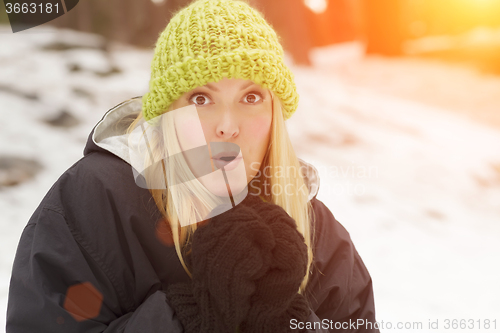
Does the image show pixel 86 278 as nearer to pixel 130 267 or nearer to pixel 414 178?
pixel 130 267

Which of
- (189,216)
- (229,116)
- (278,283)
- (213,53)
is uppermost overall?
(213,53)

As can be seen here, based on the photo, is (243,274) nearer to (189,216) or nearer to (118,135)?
(189,216)

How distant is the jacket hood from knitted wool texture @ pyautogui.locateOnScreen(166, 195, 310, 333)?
0.32 meters

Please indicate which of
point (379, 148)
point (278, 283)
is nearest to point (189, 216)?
point (278, 283)

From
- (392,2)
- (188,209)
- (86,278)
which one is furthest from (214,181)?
(392,2)

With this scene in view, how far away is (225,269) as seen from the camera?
29.4 inches

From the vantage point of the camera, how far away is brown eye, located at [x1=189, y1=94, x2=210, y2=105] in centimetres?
87

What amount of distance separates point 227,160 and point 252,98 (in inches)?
6.6

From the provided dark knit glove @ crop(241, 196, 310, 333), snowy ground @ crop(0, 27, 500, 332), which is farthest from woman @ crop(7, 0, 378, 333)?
snowy ground @ crop(0, 27, 500, 332)

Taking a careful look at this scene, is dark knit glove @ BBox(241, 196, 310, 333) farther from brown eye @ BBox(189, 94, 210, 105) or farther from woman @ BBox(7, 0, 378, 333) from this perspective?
brown eye @ BBox(189, 94, 210, 105)

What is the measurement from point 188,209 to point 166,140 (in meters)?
0.18

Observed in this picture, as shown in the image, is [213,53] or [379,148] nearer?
[213,53]

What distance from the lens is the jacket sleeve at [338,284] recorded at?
41.0 inches

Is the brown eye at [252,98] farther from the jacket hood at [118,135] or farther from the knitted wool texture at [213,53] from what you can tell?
the jacket hood at [118,135]
